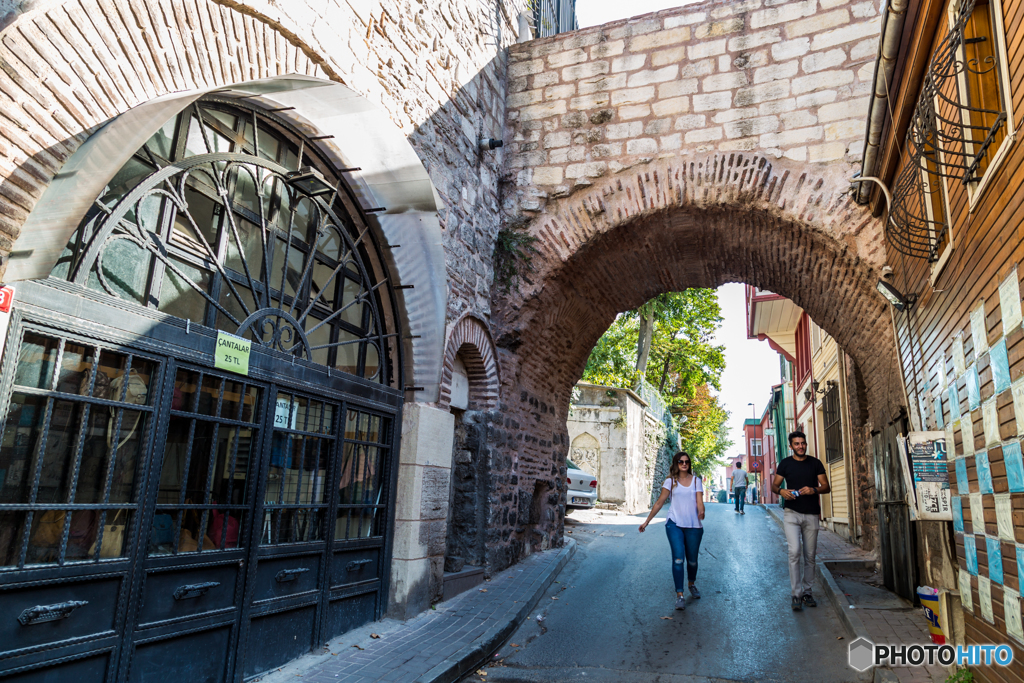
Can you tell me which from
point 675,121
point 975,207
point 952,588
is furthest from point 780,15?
point 952,588

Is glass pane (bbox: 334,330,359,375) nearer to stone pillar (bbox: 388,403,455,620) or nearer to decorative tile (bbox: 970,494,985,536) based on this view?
stone pillar (bbox: 388,403,455,620)

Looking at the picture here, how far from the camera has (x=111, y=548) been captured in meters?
3.32

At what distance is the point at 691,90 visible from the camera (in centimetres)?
743

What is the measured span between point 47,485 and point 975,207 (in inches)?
177

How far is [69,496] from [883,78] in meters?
5.48

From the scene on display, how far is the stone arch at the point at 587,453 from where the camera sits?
1786 centimetres

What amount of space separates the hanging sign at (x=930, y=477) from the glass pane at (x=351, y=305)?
13.1 feet

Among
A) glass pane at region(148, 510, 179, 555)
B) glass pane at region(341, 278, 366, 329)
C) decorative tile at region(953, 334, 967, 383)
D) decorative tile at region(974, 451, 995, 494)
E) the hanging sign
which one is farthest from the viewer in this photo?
glass pane at region(341, 278, 366, 329)

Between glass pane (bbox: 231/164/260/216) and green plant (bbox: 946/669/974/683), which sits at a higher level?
glass pane (bbox: 231/164/260/216)

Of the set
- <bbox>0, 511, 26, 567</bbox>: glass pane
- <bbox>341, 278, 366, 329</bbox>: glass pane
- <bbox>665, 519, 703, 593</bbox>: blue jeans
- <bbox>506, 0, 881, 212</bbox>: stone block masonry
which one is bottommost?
<bbox>665, 519, 703, 593</bbox>: blue jeans

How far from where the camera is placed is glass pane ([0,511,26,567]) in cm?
287

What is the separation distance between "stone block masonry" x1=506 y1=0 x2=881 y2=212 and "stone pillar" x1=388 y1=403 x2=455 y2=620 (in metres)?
3.01

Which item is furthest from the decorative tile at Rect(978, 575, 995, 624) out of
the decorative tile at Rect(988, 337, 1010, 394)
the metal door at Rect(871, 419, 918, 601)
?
the metal door at Rect(871, 419, 918, 601)

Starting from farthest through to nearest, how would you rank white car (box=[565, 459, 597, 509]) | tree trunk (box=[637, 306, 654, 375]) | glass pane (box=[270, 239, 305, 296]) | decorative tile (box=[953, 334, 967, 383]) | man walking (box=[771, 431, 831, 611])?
1. tree trunk (box=[637, 306, 654, 375])
2. white car (box=[565, 459, 597, 509])
3. man walking (box=[771, 431, 831, 611])
4. glass pane (box=[270, 239, 305, 296])
5. decorative tile (box=[953, 334, 967, 383])
